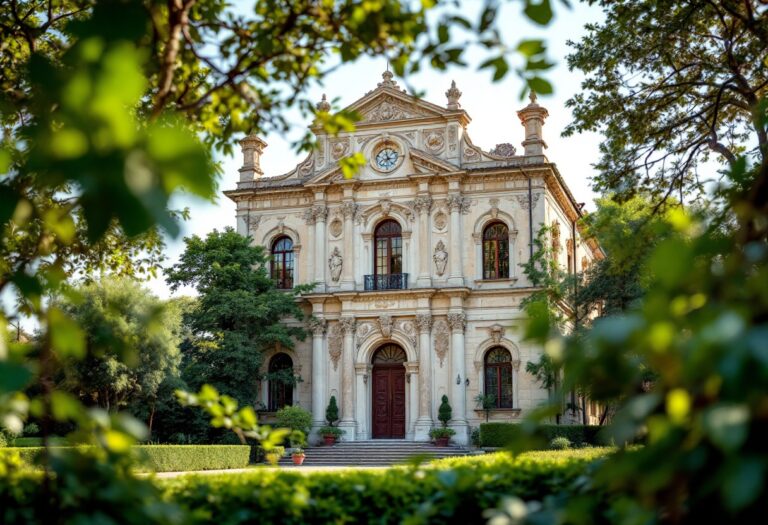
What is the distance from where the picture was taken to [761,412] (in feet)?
5.49

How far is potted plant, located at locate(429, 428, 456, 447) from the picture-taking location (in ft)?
93.2

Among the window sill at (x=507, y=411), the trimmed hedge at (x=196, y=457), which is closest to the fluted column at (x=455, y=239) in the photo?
the window sill at (x=507, y=411)

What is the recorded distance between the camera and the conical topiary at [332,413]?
30.3 m

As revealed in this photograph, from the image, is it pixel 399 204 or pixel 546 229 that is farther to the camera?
pixel 399 204

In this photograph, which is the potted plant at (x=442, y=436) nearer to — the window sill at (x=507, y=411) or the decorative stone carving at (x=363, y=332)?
the window sill at (x=507, y=411)

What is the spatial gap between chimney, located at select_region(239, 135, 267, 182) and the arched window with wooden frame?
119 inches

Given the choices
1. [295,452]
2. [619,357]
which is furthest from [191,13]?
[295,452]

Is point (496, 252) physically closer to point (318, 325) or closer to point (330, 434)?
point (318, 325)

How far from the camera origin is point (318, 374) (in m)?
31.3

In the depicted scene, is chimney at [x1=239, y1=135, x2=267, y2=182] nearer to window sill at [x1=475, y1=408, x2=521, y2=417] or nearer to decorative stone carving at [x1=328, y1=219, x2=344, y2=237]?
decorative stone carving at [x1=328, y1=219, x2=344, y2=237]

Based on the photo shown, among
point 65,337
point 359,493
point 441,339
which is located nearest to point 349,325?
point 441,339

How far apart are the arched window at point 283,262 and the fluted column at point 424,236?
18.3ft

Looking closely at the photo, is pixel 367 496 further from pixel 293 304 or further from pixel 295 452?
pixel 293 304

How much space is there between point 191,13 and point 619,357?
15.2 feet
